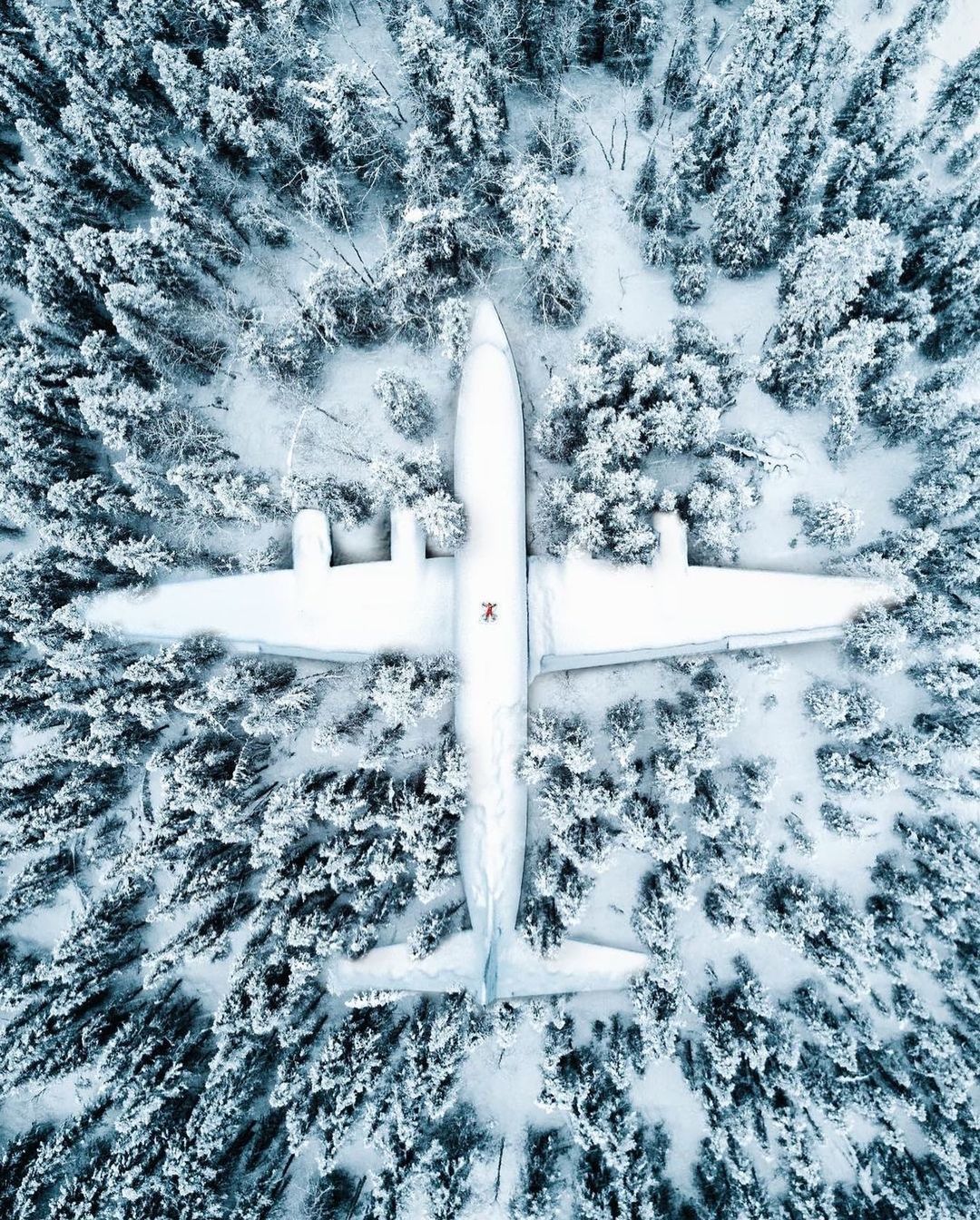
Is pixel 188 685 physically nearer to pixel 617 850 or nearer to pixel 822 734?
pixel 617 850

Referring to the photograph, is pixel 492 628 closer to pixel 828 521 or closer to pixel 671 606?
pixel 671 606

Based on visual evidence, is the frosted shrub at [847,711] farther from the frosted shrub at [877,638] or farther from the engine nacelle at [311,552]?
the engine nacelle at [311,552]

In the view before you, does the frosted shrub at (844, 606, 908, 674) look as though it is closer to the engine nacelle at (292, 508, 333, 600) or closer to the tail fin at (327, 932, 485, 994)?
the tail fin at (327, 932, 485, 994)

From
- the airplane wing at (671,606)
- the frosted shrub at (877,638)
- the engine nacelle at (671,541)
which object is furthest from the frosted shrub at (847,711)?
the engine nacelle at (671,541)

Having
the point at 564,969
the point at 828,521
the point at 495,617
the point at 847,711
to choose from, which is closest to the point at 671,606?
the point at 828,521

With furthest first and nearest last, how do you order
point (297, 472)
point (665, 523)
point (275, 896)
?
1. point (297, 472)
2. point (665, 523)
3. point (275, 896)

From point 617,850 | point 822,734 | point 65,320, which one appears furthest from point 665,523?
point 65,320
